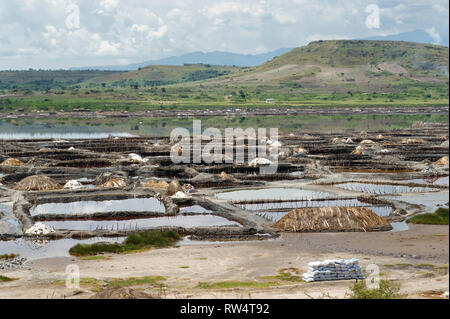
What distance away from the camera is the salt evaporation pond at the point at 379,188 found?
45.1 m

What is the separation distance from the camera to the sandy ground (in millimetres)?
21344

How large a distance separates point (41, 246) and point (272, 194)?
1988cm

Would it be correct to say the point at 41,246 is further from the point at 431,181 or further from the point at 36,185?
the point at 431,181

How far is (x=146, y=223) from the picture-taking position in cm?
3525

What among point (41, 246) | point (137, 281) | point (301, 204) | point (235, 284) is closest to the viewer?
point (235, 284)

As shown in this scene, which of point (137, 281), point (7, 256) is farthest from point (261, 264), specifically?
point (7, 256)

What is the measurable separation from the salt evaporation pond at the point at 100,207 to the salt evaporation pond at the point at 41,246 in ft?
19.4

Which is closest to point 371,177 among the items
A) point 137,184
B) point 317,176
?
point 317,176

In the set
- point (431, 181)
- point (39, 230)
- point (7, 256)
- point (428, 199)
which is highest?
point (431, 181)

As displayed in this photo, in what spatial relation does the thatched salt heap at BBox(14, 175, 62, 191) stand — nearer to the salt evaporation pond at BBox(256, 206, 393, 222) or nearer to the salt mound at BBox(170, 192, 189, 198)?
the salt mound at BBox(170, 192, 189, 198)

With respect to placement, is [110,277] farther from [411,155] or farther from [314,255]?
[411,155]

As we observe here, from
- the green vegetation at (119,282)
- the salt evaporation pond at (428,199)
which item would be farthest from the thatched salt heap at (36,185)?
the salt evaporation pond at (428,199)

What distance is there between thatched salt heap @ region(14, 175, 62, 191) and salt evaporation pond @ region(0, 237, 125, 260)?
45.8ft

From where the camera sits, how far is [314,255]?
90.5ft
